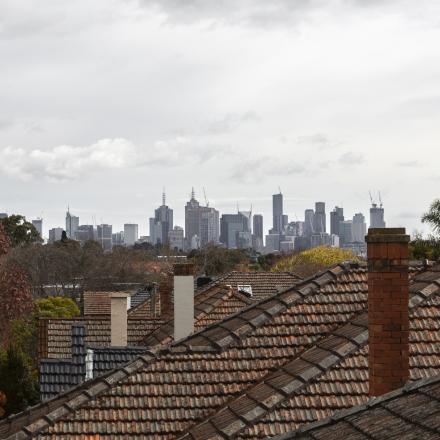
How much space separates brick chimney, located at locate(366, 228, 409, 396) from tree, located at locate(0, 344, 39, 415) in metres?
24.5

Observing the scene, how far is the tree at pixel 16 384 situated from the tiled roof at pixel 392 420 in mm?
26421

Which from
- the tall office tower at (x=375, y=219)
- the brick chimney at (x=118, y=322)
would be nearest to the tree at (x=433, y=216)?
the tall office tower at (x=375, y=219)

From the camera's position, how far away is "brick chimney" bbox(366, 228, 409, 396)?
8.67 metres

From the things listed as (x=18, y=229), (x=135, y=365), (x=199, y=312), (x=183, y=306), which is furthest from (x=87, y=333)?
(x=18, y=229)

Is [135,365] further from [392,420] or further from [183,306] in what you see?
[392,420]

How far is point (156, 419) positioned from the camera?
11.1 m

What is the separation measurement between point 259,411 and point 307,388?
64 centimetres

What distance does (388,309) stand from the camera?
8742mm

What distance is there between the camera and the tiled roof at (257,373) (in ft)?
32.9

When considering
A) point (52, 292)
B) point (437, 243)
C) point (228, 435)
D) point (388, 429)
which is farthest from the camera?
point (52, 292)

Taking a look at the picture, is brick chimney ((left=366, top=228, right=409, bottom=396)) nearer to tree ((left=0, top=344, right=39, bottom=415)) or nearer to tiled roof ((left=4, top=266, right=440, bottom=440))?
tiled roof ((left=4, top=266, right=440, bottom=440))

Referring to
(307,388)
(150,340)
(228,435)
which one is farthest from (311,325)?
(150,340)

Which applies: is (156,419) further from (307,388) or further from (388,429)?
(388,429)

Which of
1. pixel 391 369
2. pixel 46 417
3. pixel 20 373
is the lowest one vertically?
pixel 20 373
